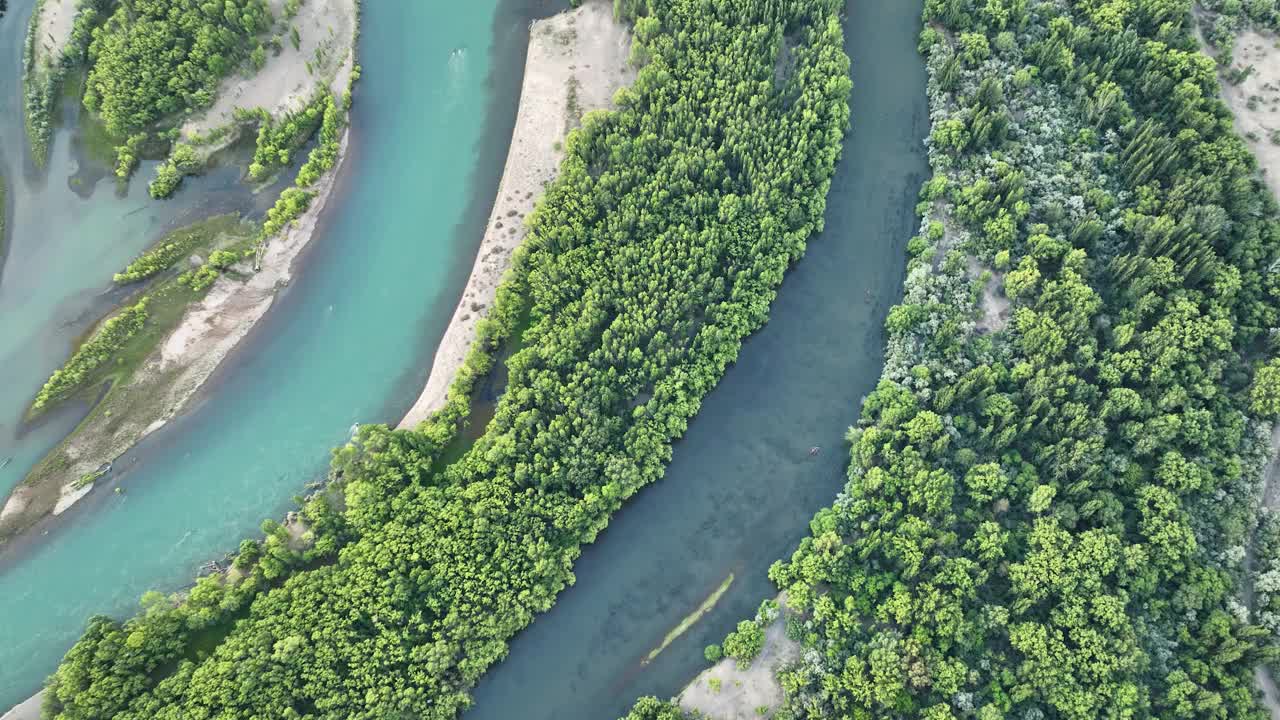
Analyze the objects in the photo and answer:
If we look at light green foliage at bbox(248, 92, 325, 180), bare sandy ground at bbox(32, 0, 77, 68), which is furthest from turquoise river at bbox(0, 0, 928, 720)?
bare sandy ground at bbox(32, 0, 77, 68)

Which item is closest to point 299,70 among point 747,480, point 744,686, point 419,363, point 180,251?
point 180,251

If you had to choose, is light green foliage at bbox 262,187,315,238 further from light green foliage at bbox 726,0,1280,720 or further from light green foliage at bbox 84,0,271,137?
light green foliage at bbox 726,0,1280,720

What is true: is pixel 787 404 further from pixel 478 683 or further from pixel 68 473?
pixel 68 473

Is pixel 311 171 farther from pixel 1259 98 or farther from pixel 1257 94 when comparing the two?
pixel 1257 94

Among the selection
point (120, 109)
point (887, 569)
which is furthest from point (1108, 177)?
point (120, 109)

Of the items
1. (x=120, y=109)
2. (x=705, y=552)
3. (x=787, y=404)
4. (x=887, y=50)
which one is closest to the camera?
(x=705, y=552)

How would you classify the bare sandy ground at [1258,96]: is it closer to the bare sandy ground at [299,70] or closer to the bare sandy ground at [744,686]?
the bare sandy ground at [744,686]
